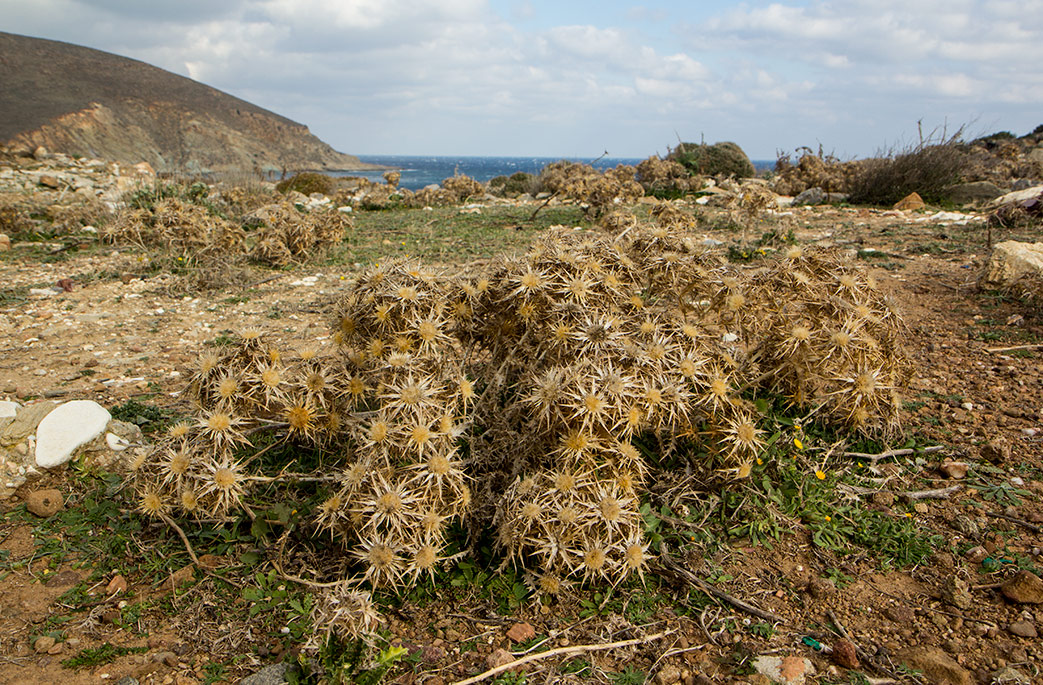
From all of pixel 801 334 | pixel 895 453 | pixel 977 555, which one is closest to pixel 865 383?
pixel 801 334

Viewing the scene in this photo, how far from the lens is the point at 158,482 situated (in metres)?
2.46

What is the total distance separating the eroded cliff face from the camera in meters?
17.6

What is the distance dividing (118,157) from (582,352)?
77.0ft

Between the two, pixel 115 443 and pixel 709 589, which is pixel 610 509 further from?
pixel 115 443

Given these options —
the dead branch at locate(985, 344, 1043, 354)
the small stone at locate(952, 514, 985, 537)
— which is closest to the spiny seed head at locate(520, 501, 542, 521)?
the small stone at locate(952, 514, 985, 537)

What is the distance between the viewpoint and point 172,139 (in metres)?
25.0

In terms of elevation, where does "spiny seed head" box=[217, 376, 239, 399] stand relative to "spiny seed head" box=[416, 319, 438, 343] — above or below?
below

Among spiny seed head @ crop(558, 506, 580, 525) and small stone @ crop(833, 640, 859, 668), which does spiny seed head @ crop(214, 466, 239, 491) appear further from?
small stone @ crop(833, 640, 859, 668)

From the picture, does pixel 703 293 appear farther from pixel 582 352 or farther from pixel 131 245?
pixel 131 245

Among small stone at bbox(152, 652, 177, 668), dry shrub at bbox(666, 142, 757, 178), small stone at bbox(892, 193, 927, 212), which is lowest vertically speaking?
small stone at bbox(152, 652, 177, 668)

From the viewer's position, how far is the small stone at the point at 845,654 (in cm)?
204

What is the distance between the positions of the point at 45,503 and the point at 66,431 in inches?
17.6

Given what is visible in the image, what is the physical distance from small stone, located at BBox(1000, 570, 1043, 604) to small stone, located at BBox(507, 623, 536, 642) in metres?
1.81

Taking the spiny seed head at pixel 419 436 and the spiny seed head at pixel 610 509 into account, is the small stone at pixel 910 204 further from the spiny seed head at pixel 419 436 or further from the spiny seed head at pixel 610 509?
the spiny seed head at pixel 419 436
